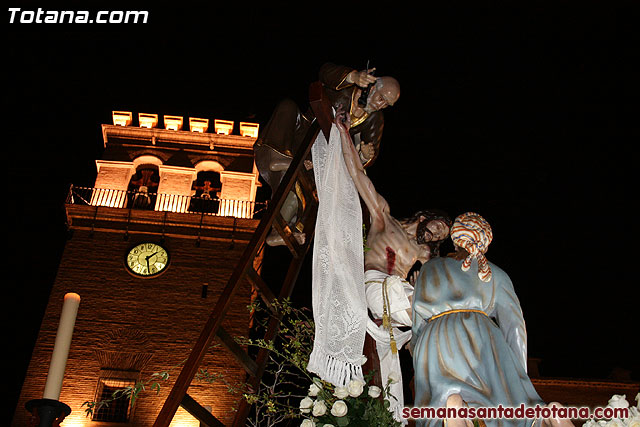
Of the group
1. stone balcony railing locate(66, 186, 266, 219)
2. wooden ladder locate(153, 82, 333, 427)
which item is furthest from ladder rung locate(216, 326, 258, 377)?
stone balcony railing locate(66, 186, 266, 219)

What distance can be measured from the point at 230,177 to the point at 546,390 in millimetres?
14260

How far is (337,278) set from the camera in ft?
16.4

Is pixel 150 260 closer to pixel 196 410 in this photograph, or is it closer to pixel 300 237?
pixel 300 237

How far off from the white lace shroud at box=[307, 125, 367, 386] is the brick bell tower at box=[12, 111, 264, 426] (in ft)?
61.2

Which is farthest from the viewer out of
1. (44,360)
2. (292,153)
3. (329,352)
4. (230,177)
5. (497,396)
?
(230,177)

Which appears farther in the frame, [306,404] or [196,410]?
[196,410]

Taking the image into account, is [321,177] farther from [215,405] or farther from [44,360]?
[44,360]

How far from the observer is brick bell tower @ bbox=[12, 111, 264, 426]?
82.4 feet

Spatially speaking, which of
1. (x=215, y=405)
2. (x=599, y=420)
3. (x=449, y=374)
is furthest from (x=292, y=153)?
(x=215, y=405)

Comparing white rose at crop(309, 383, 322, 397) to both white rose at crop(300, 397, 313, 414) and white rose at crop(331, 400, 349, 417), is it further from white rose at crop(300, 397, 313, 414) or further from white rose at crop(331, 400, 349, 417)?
white rose at crop(331, 400, 349, 417)

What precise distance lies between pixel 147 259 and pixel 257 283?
23.2 meters

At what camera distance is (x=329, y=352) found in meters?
4.70

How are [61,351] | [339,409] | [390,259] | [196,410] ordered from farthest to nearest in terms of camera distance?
[390,259], [196,410], [339,409], [61,351]

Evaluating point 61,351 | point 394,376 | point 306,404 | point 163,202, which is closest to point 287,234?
point 394,376
